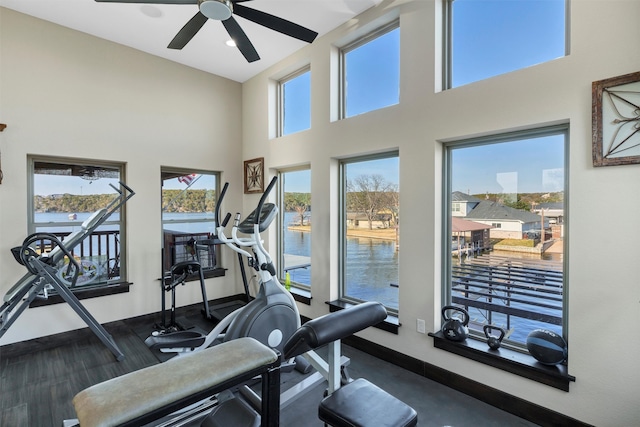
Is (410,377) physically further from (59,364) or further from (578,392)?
(59,364)

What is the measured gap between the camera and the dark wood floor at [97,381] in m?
2.26

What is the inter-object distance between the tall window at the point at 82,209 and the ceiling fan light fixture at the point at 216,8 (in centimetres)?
256

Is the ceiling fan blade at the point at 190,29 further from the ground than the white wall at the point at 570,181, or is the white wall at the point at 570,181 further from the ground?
the ceiling fan blade at the point at 190,29

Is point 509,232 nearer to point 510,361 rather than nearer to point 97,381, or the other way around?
point 510,361

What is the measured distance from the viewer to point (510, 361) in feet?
7.51

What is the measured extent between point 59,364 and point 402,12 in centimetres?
468

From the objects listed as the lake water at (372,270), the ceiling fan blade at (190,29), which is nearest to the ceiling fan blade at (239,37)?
the ceiling fan blade at (190,29)

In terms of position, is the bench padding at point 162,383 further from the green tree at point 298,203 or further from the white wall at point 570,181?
the green tree at point 298,203

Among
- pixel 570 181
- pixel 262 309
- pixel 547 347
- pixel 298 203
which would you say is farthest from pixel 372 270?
pixel 570 181

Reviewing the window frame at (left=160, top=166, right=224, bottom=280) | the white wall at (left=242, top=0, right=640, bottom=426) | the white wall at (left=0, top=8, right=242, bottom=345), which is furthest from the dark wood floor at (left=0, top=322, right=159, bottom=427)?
the white wall at (left=242, top=0, right=640, bottom=426)

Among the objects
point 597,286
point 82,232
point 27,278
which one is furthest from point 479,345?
point 27,278

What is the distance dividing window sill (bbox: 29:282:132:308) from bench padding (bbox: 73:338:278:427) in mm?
3326

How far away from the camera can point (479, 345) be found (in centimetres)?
252

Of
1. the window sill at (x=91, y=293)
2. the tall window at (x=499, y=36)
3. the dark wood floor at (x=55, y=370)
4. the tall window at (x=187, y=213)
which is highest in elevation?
the tall window at (x=499, y=36)
